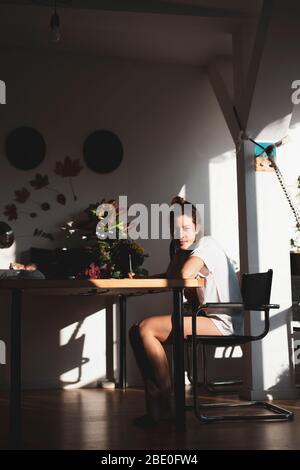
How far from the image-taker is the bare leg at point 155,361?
3260 millimetres

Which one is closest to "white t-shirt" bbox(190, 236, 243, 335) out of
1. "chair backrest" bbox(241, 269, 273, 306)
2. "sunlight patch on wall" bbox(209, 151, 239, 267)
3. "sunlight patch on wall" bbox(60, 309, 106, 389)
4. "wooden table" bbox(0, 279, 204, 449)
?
"chair backrest" bbox(241, 269, 273, 306)

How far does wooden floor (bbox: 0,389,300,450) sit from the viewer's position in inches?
108

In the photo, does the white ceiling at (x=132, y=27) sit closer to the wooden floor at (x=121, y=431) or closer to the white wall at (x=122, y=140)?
the white wall at (x=122, y=140)

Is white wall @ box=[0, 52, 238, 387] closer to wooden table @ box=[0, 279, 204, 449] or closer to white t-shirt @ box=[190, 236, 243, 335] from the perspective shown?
white t-shirt @ box=[190, 236, 243, 335]

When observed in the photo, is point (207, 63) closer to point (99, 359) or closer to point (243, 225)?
point (243, 225)

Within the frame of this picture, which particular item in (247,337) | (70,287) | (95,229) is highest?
(95,229)

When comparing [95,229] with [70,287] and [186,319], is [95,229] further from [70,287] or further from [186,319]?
[70,287]

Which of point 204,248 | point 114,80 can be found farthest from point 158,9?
point 204,248

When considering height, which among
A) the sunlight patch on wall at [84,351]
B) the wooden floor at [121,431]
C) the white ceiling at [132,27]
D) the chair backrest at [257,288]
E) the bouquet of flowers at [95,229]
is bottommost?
the wooden floor at [121,431]

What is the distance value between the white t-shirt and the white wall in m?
1.98

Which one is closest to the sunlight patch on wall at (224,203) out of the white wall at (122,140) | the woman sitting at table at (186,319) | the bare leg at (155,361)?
the white wall at (122,140)

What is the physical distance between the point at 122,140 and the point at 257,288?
8.07 ft

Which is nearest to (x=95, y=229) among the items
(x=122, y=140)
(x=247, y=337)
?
(x=122, y=140)

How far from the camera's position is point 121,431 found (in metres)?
3.10
